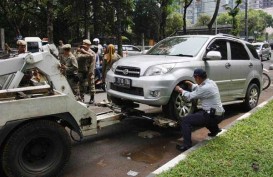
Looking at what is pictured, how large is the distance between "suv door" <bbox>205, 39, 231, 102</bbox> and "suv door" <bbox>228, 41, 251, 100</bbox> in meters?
0.17

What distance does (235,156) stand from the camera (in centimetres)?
529

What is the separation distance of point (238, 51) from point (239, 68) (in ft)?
→ 1.54

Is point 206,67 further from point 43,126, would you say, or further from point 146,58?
point 43,126

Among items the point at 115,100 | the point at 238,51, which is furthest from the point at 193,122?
the point at 238,51

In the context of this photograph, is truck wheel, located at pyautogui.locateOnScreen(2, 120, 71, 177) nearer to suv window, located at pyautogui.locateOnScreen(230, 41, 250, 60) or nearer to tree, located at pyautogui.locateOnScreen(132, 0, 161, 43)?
suv window, located at pyautogui.locateOnScreen(230, 41, 250, 60)

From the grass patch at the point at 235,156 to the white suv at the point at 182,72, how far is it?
1.00 metres

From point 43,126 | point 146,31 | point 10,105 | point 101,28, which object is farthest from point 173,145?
point 146,31

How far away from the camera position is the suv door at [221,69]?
730 cm

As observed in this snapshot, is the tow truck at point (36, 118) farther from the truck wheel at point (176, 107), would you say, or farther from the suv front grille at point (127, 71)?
the truck wheel at point (176, 107)

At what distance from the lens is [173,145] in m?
6.18

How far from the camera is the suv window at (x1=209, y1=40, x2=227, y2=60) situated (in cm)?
755

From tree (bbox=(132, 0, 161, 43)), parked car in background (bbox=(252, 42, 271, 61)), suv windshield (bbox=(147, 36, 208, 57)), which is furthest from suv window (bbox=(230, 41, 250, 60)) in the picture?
tree (bbox=(132, 0, 161, 43))

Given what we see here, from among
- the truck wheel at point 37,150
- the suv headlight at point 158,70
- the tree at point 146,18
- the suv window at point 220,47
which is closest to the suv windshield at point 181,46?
the suv window at point 220,47

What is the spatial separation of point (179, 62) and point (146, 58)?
65cm
